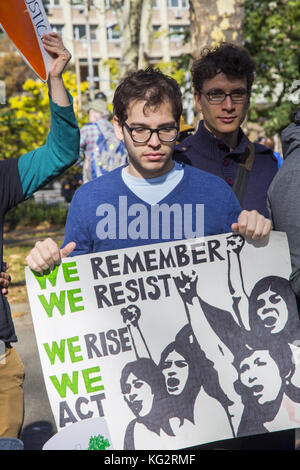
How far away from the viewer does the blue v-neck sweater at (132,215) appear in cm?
256

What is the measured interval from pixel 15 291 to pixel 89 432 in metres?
5.76

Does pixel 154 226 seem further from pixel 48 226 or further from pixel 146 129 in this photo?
pixel 48 226

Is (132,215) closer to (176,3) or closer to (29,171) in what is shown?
(29,171)

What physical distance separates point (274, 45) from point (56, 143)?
49.1ft

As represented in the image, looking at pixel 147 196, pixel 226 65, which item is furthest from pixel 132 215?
pixel 226 65

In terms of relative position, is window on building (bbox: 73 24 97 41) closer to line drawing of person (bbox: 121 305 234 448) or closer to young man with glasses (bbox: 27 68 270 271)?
young man with glasses (bbox: 27 68 270 271)

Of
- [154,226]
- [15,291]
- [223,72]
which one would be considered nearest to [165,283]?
[154,226]

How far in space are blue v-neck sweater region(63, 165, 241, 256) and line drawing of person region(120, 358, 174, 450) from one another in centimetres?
47

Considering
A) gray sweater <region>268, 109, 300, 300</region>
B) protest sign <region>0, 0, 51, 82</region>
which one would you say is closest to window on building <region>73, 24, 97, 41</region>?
protest sign <region>0, 0, 51, 82</region>

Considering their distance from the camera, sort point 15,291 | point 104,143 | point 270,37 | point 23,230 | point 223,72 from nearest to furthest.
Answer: point 223,72
point 15,291
point 104,143
point 23,230
point 270,37

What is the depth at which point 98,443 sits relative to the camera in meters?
2.41

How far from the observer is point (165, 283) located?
8.64ft

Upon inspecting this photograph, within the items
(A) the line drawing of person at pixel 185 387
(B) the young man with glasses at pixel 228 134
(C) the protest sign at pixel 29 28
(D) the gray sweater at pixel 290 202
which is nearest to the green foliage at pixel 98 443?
(A) the line drawing of person at pixel 185 387

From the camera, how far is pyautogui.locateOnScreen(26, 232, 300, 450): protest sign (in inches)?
98.8
